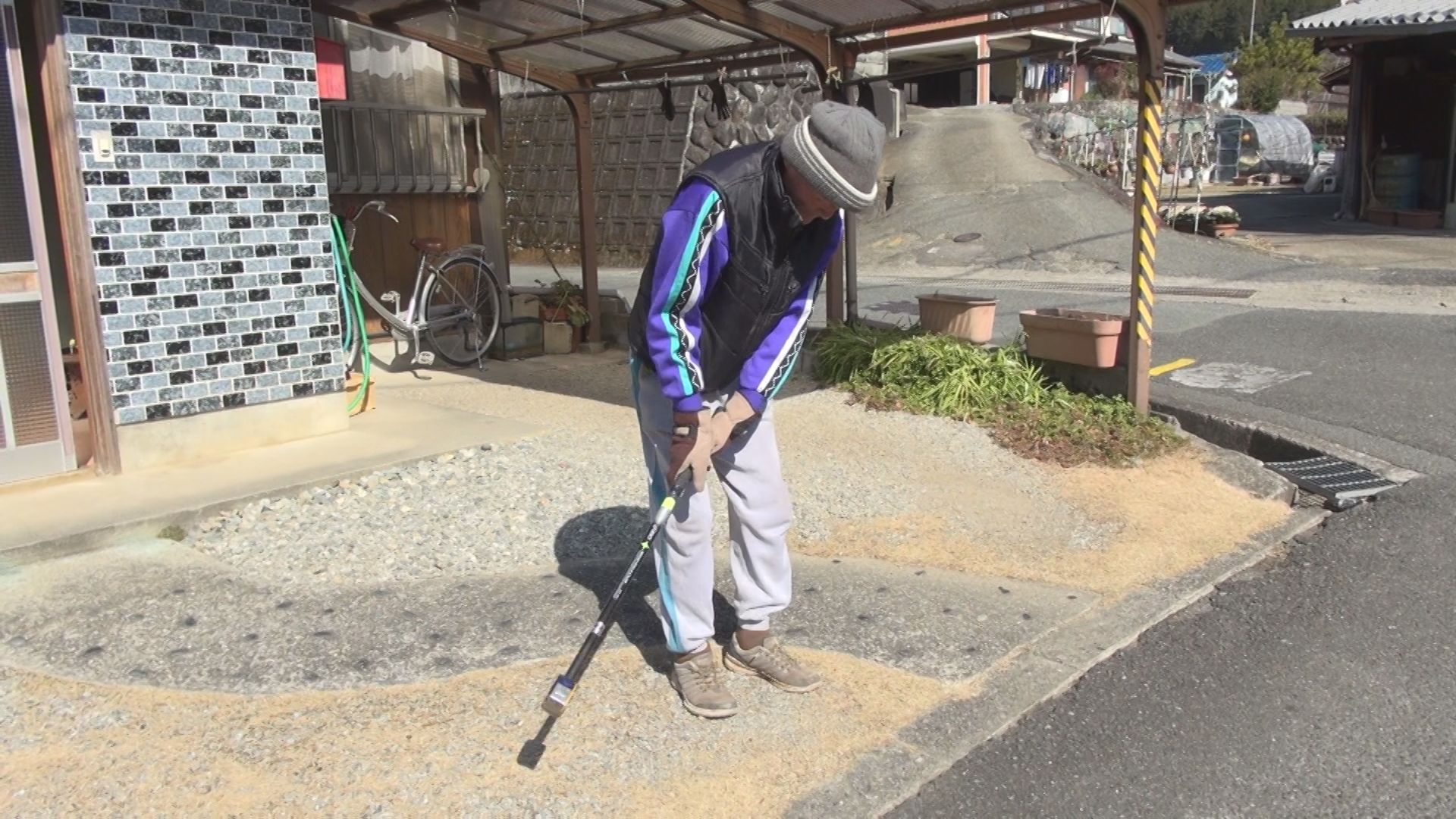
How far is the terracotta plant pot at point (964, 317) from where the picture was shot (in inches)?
297

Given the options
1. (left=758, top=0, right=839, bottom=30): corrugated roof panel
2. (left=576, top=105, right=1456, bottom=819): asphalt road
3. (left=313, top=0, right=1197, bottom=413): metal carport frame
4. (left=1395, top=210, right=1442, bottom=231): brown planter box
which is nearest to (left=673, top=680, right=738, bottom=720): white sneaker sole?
(left=576, top=105, right=1456, bottom=819): asphalt road

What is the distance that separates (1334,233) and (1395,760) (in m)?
15.7

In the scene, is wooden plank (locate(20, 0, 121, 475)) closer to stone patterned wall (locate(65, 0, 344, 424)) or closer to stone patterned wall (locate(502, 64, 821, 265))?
stone patterned wall (locate(65, 0, 344, 424))

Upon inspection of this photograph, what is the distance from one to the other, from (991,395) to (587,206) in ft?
13.6

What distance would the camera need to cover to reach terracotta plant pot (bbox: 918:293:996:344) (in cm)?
755

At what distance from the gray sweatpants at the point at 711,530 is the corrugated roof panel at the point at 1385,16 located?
626 inches

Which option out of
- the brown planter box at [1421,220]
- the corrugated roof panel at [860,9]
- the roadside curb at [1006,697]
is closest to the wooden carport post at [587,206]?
the corrugated roof panel at [860,9]

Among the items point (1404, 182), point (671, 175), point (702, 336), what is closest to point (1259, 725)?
point (702, 336)

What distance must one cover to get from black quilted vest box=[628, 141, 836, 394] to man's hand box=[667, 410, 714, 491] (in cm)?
22

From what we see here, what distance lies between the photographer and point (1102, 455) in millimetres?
5898

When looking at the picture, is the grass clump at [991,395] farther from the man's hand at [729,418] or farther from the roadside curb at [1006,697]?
the man's hand at [729,418]

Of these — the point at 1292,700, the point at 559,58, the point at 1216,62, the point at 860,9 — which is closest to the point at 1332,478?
the point at 1292,700

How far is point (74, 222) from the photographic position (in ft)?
16.2

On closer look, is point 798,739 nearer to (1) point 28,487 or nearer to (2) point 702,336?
(2) point 702,336
